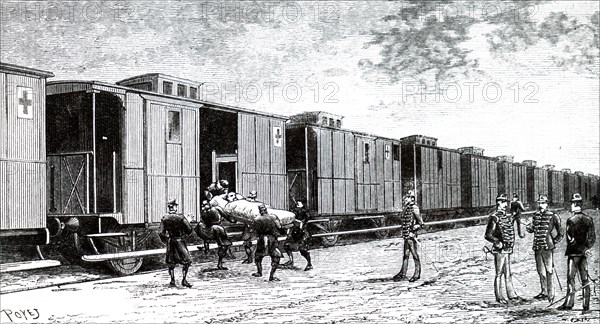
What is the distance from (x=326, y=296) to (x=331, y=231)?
3287 millimetres

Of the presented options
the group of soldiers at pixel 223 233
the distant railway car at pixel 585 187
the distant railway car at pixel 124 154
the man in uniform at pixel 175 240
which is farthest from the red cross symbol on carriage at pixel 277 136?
the distant railway car at pixel 585 187

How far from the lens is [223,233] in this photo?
736cm

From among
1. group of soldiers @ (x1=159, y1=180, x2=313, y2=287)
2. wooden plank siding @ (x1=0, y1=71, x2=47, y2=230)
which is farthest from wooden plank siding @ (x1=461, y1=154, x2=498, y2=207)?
wooden plank siding @ (x1=0, y1=71, x2=47, y2=230)

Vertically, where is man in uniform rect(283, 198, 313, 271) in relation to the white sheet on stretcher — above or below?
below

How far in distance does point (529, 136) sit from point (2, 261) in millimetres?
6384

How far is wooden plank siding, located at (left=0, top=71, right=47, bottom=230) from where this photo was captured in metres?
5.91

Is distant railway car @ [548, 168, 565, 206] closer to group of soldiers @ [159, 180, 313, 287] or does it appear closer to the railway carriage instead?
the railway carriage

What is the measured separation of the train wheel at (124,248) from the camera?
711 centimetres

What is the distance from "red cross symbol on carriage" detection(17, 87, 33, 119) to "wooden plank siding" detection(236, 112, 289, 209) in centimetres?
252

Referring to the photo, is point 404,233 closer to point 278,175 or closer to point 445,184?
point 278,175
